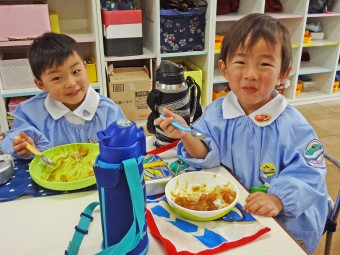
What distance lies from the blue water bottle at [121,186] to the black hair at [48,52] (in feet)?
2.28

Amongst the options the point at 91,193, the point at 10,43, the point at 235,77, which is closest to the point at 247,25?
the point at 235,77

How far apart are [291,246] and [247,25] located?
61 cm

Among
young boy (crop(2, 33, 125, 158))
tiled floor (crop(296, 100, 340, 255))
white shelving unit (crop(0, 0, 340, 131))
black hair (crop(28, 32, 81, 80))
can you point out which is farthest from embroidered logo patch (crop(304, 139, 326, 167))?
white shelving unit (crop(0, 0, 340, 131))

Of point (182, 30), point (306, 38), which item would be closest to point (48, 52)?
point (182, 30)

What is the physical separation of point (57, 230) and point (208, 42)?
2365 mm

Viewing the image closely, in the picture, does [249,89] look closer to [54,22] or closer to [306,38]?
[54,22]

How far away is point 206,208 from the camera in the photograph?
81cm

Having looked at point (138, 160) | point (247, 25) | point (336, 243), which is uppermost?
point (247, 25)

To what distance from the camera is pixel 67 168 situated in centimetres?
100

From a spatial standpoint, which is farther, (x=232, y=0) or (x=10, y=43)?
(x=232, y=0)

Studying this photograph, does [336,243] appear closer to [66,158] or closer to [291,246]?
[291,246]

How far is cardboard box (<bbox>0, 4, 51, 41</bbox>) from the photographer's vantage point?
2312mm

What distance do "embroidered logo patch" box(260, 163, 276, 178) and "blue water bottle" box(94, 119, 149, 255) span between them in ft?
1.63

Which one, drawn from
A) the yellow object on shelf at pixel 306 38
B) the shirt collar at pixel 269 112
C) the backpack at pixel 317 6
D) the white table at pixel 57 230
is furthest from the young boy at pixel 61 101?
the backpack at pixel 317 6
